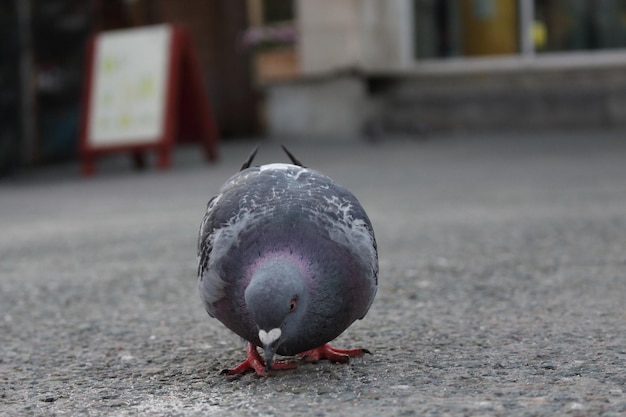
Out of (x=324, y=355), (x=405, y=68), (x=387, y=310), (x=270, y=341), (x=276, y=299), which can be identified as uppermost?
(x=276, y=299)

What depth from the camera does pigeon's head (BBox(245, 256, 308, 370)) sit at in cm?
242

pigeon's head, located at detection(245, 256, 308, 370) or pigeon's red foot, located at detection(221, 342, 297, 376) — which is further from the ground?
pigeon's head, located at detection(245, 256, 308, 370)

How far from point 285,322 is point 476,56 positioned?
10302 millimetres

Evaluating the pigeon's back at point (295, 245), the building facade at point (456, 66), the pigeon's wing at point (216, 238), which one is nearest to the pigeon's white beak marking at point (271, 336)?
the pigeon's back at point (295, 245)

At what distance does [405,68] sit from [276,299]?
407 inches

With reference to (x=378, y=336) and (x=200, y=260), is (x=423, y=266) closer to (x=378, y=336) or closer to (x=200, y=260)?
(x=378, y=336)

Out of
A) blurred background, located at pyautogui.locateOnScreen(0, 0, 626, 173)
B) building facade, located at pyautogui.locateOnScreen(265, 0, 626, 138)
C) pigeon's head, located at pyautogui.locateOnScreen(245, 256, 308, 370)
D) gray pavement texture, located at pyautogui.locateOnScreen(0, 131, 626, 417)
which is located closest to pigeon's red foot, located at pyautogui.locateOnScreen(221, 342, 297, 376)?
gray pavement texture, located at pyautogui.locateOnScreen(0, 131, 626, 417)

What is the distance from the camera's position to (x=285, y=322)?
2480mm

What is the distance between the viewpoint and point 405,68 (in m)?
12.5

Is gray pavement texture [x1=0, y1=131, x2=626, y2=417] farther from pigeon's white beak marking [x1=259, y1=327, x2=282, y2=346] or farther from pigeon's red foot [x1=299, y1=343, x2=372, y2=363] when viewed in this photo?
pigeon's white beak marking [x1=259, y1=327, x2=282, y2=346]

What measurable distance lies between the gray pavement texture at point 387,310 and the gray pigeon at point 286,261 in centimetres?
22

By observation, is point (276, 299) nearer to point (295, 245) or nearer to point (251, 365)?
point (295, 245)

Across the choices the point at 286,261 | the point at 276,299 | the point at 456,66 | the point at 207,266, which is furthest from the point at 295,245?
the point at 456,66

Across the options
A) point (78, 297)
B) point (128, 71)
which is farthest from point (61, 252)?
point (128, 71)
